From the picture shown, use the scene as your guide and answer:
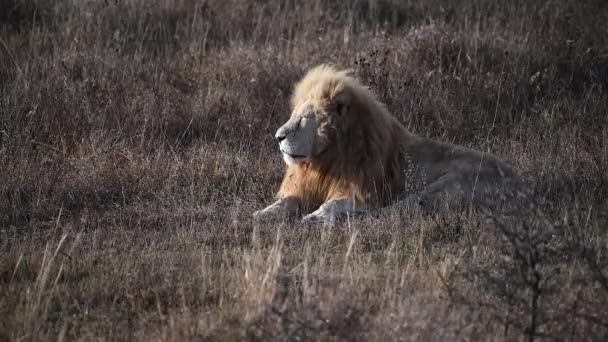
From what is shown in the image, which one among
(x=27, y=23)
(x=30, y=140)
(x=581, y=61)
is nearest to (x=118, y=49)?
(x=27, y=23)

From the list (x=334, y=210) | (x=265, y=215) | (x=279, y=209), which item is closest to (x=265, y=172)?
(x=279, y=209)

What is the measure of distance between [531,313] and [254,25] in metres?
7.70

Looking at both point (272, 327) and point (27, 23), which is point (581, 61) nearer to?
point (27, 23)

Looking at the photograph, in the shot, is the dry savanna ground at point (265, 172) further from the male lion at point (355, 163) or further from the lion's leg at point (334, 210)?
the male lion at point (355, 163)

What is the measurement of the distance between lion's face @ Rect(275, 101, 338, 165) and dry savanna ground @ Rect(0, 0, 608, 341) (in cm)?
61

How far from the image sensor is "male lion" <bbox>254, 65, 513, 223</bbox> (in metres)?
6.97

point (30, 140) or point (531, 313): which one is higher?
point (531, 313)

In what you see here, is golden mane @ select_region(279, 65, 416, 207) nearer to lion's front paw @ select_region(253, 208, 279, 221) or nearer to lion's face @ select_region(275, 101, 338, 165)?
lion's face @ select_region(275, 101, 338, 165)

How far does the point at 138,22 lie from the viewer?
A: 1120cm

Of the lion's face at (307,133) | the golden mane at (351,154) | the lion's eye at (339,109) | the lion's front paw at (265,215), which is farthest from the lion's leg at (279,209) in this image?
the lion's eye at (339,109)

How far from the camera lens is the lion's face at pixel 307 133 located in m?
6.95

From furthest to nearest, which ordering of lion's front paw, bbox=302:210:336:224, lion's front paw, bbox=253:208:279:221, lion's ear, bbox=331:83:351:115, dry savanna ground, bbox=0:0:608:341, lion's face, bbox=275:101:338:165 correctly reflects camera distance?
lion's ear, bbox=331:83:351:115, lion's face, bbox=275:101:338:165, lion's front paw, bbox=253:208:279:221, lion's front paw, bbox=302:210:336:224, dry savanna ground, bbox=0:0:608:341

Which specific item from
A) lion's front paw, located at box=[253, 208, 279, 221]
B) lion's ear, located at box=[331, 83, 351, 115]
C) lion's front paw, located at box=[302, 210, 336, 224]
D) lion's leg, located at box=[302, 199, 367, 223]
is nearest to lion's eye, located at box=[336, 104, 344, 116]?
lion's ear, located at box=[331, 83, 351, 115]

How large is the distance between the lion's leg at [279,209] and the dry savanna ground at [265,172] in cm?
19
